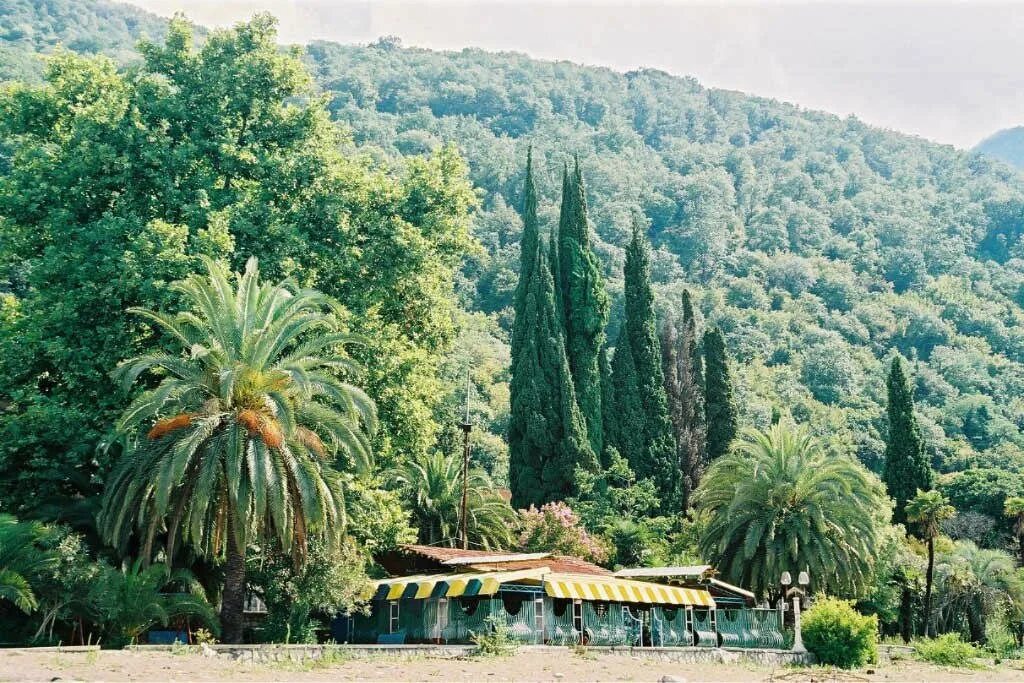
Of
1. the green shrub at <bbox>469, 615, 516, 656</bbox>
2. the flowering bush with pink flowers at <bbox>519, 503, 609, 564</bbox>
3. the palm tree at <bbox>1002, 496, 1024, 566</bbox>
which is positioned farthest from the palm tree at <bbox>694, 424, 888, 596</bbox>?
the palm tree at <bbox>1002, 496, 1024, 566</bbox>

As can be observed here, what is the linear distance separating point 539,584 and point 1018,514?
36.3m

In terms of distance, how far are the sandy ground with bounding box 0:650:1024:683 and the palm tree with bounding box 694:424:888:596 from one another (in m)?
8.38

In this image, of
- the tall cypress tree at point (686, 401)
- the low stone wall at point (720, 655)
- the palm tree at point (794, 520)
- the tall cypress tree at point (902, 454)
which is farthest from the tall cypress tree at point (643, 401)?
the low stone wall at point (720, 655)

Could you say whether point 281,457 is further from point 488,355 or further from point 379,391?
point 488,355

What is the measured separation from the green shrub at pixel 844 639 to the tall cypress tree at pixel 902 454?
86.1ft

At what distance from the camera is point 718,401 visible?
59.2m

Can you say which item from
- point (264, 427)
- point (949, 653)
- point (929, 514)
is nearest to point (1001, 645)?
point (929, 514)

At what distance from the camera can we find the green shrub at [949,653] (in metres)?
33.4

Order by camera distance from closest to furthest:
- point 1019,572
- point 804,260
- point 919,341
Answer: point 1019,572 → point 919,341 → point 804,260

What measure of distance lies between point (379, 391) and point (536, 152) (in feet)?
434

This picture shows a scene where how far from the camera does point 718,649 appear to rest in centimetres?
3109

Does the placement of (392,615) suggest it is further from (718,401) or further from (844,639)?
(718,401)

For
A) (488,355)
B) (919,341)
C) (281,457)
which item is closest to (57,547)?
(281,457)

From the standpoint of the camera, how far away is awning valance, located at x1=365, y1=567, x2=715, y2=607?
29422 millimetres
